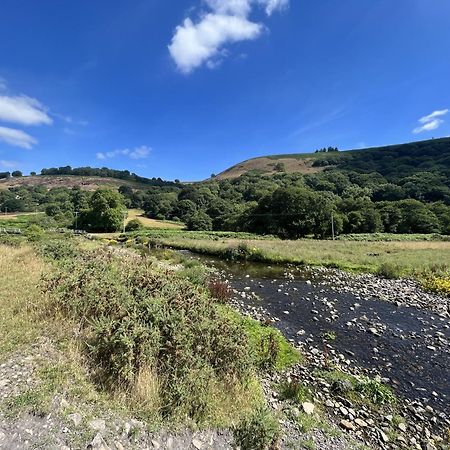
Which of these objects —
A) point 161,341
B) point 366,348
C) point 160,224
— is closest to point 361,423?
point 366,348

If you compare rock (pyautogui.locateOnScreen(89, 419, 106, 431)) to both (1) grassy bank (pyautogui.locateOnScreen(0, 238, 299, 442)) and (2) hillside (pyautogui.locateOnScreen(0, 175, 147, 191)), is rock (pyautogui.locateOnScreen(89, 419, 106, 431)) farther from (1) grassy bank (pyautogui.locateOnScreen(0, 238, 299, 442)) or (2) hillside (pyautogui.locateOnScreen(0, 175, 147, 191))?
(2) hillside (pyautogui.locateOnScreen(0, 175, 147, 191))

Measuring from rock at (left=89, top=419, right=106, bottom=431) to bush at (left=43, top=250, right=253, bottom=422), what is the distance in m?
0.82

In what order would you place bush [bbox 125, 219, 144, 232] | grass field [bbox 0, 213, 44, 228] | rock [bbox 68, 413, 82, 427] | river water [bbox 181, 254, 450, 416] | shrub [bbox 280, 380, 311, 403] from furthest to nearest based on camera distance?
bush [bbox 125, 219, 144, 232] < grass field [bbox 0, 213, 44, 228] < river water [bbox 181, 254, 450, 416] < shrub [bbox 280, 380, 311, 403] < rock [bbox 68, 413, 82, 427]

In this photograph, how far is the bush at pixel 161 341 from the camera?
223 inches

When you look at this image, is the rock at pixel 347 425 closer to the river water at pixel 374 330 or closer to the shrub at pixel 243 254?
the river water at pixel 374 330

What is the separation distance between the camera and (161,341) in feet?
21.1

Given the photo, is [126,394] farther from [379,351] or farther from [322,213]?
[322,213]

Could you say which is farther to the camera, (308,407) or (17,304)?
(17,304)

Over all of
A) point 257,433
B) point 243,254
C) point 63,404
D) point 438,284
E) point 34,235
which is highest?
point 34,235

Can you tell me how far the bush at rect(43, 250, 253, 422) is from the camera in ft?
18.6

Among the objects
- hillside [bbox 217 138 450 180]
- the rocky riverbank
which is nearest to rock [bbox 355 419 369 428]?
the rocky riverbank

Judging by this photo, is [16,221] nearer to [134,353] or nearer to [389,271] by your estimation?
[389,271]

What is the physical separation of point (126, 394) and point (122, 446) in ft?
3.38

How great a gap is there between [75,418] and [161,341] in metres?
2.06
